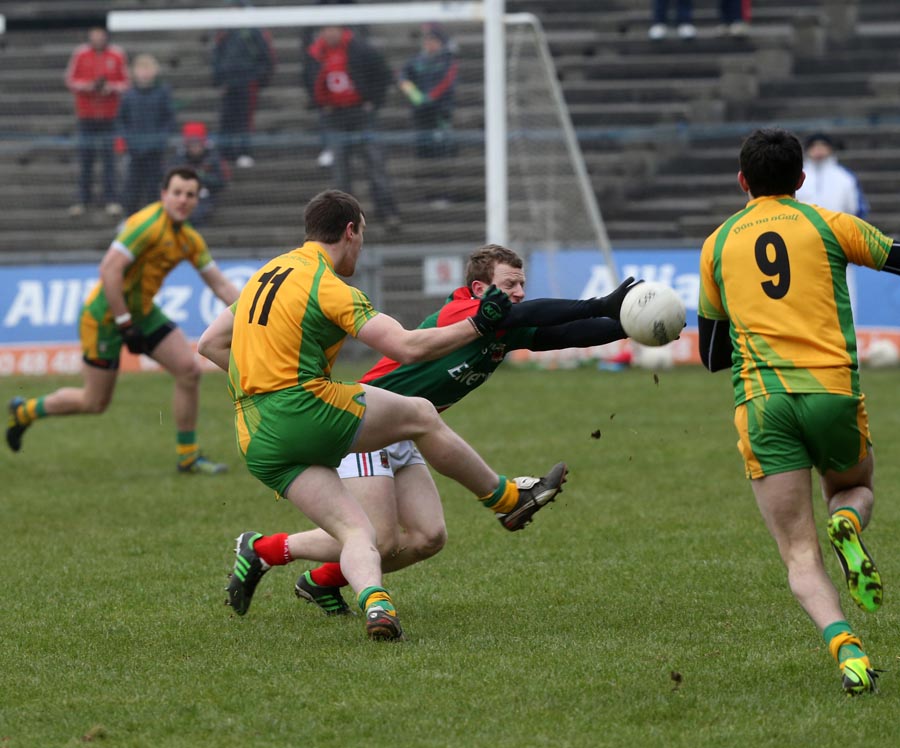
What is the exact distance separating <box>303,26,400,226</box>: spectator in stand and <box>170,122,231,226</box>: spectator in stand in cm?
151

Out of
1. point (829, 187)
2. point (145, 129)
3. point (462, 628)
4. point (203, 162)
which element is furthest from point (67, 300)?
point (462, 628)

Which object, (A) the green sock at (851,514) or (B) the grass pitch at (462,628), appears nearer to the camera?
(B) the grass pitch at (462,628)

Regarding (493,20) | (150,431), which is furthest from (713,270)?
(493,20)

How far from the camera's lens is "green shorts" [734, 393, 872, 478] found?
514 cm

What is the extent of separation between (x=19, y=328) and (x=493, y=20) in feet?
21.5

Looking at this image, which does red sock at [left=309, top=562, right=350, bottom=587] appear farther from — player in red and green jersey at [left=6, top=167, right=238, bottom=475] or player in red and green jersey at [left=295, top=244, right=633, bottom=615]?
player in red and green jersey at [left=6, top=167, right=238, bottom=475]

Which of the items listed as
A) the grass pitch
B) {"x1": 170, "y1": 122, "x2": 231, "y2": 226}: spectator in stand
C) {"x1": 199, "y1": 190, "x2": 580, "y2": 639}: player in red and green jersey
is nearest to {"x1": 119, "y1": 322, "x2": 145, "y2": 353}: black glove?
the grass pitch

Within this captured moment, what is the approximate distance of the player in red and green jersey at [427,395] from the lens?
6.40 m

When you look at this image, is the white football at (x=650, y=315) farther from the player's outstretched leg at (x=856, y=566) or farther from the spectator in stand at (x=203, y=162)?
the spectator in stand at (x=203, y=162)

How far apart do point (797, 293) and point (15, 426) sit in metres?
7.90

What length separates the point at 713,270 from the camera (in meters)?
5.37

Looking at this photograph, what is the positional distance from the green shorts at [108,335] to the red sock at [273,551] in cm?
484

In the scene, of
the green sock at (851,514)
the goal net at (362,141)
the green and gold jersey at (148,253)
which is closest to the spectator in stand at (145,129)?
the goal net at (362,141)

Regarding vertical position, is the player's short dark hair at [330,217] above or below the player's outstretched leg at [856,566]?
above
